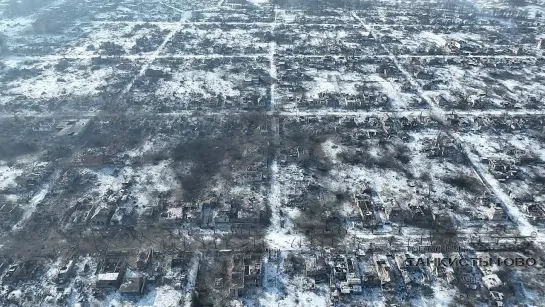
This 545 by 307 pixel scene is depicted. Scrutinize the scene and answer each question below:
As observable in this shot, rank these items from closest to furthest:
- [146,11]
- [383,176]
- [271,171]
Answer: [383,176], [271,171], [146,11]

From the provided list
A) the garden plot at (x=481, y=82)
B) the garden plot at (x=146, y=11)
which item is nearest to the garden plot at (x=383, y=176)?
the garden plot at (x=481, y=82)

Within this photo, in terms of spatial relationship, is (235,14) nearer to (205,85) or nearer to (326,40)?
(326,40)

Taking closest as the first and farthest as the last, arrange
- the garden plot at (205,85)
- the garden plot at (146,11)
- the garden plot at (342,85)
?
the garden plot at (342,85), the garden plot at (205,85), the garden plot at (146,11)

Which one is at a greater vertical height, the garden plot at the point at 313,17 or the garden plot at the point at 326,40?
the garden plot at the point at 313,17

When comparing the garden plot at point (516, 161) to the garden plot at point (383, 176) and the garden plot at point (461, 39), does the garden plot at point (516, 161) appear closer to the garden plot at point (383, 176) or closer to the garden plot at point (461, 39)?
the garden plot at point (383, 176)

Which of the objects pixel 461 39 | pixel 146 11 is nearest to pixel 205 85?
pixel 146 11

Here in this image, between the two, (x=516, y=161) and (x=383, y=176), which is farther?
(x=516, y=161)

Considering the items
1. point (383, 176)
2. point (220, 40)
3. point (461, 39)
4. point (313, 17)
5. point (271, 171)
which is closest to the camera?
point (383, 176)
